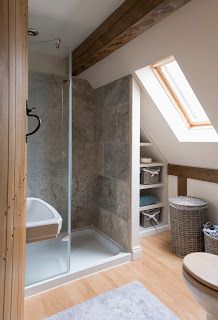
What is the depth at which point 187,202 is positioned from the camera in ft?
7.75

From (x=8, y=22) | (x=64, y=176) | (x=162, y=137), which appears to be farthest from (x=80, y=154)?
(x=8, y=22)

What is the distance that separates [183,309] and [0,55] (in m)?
1.89

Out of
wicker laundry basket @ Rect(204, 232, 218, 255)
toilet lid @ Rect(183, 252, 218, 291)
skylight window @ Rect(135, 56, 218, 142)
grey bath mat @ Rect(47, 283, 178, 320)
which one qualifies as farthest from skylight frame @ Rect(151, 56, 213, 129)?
grey bath mat @ Rect(47, 283, 178, 320)

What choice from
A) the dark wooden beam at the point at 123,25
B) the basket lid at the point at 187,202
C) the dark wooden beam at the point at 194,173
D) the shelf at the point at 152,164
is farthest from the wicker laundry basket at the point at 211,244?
the dark wooden beam at the point at 123,25

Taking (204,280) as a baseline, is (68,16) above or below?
above

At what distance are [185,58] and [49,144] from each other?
170 cm

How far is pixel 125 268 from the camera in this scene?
7.00 ft

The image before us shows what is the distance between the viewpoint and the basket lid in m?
2.29

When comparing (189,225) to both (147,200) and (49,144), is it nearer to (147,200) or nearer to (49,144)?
(147,200)

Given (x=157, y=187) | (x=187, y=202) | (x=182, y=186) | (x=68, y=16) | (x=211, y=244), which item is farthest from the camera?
(x=157, y=187)

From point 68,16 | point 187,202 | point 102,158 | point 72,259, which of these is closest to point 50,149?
point 102,158

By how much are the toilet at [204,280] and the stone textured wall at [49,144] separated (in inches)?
58.5

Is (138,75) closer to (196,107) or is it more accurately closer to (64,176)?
(196,107)

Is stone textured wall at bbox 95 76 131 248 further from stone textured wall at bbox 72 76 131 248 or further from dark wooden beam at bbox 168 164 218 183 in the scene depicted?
dark wooden beam at bbox 168 164 218 183
